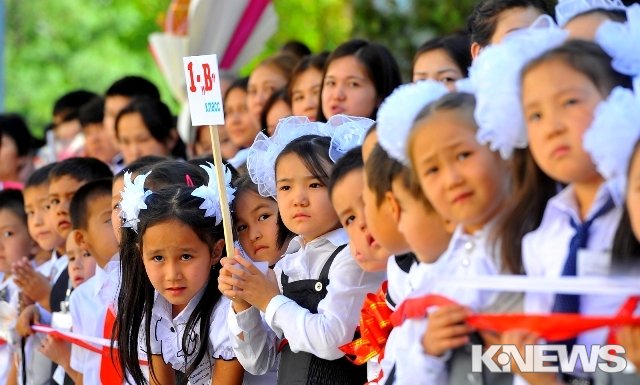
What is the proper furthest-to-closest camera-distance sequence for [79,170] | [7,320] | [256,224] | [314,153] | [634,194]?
[79,170], [7,320], [256,224], [314,153], [634,194]

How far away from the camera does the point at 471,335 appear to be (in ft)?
11.1

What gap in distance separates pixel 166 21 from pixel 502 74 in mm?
7954

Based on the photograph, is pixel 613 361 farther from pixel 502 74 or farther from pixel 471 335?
pixel 502 74

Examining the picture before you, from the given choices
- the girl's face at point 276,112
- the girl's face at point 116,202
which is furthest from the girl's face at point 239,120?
the girl's face at point 116,202

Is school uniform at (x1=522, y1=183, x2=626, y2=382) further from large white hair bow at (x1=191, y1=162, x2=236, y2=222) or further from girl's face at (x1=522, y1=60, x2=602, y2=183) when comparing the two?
large white hair bow at (x1=191, y1=162, x2=236, y2=222)

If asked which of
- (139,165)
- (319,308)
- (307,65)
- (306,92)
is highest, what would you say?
(307,65)

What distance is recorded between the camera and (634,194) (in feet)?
9.60

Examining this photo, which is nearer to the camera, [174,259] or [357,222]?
[357,222]

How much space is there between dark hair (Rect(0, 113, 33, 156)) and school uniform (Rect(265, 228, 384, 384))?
5484 mm

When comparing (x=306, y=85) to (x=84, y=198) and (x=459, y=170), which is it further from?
(x=459, y=170)

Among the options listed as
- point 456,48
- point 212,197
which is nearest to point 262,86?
point 456,48

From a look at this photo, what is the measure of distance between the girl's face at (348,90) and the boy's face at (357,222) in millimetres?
1747

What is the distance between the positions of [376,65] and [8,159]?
4502mm

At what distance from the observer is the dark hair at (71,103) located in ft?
34.9
